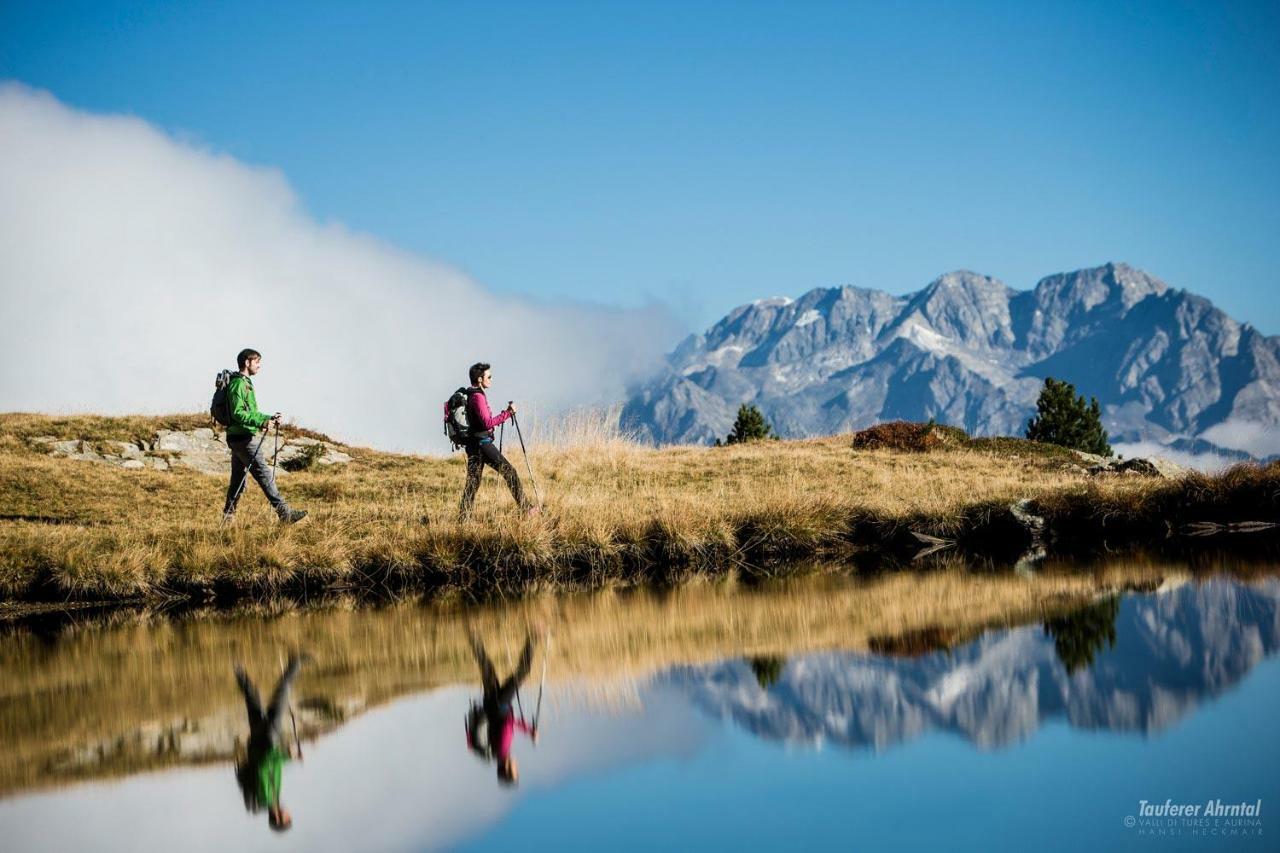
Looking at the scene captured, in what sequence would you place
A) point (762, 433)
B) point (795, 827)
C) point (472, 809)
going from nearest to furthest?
point (795, 827) → point (472, 809) → point (762, 433)

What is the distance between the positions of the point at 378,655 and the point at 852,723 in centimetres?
597

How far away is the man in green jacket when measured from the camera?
1909 cm

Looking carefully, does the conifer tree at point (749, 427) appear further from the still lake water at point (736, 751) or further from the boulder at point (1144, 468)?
the still lake water at point (736, 751)

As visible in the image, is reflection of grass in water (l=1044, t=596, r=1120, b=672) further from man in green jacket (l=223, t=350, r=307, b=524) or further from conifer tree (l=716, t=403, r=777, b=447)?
conifer tree (l=716, t=403, r=777, b=447)

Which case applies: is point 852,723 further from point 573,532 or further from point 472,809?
point 573,532

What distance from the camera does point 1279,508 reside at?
2073cm

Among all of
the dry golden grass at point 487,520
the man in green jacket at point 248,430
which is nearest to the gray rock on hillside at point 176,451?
the dry golden grass at point 487,520

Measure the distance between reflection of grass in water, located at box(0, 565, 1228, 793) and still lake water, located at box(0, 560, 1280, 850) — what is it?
70 mm

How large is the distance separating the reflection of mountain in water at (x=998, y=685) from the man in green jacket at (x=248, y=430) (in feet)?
32.8

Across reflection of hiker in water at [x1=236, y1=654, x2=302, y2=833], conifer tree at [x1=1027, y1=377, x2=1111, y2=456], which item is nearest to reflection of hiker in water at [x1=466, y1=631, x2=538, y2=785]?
reflection of hiker in water at [x1=236, y1=654, x2=302, y2=833]

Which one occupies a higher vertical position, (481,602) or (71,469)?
(71,469)

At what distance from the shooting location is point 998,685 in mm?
10625

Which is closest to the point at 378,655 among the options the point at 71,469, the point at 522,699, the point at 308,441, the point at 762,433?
the point at 522,699

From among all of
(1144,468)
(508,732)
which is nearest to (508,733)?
(508,732)
